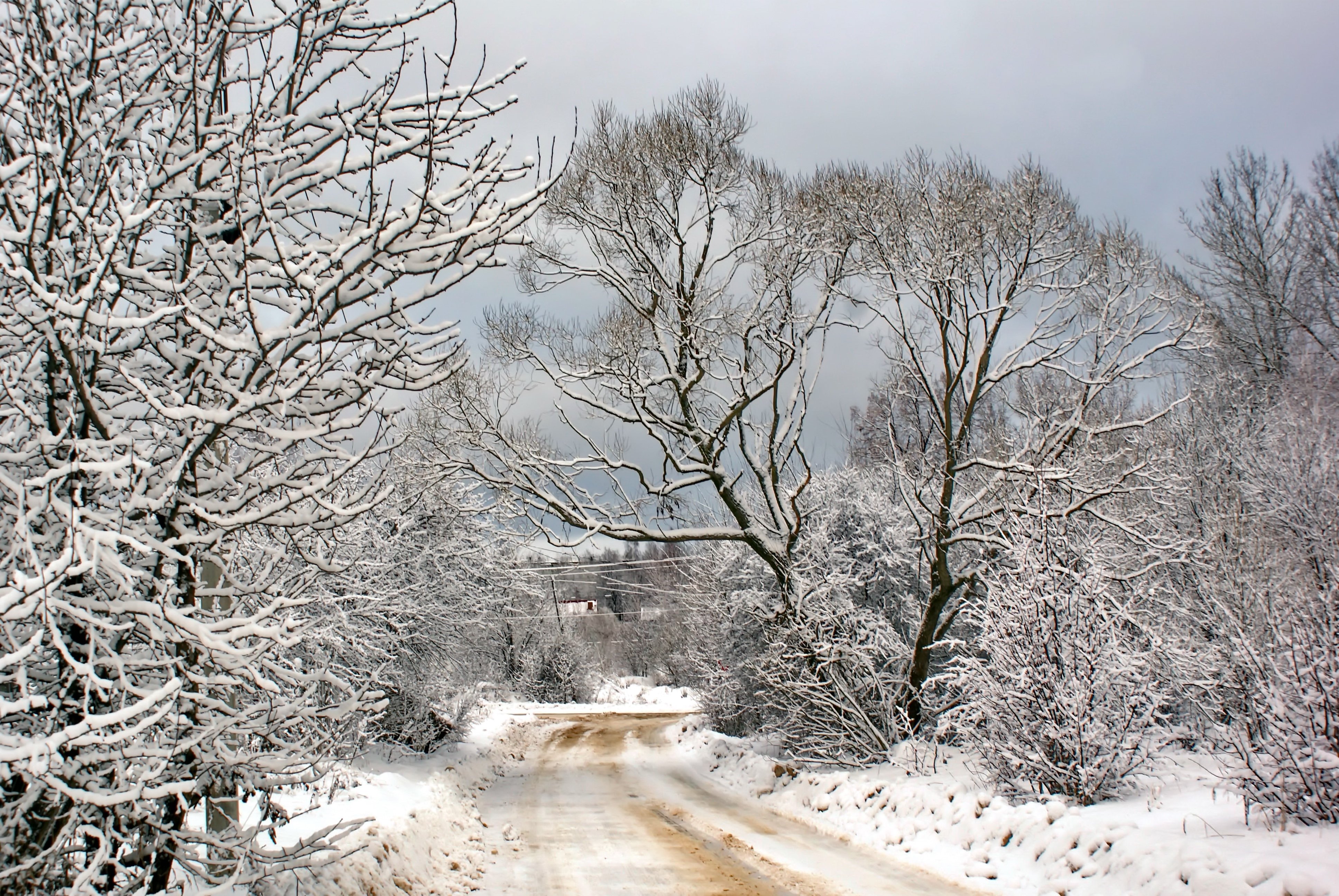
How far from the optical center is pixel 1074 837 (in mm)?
6625

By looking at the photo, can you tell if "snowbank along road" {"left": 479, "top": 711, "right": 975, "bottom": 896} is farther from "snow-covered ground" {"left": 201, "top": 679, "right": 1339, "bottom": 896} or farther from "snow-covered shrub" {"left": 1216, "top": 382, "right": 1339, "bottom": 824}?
"snow-covered shrub" {"left": 1216, "top": 382, "right": 1339, "bottom": 824}

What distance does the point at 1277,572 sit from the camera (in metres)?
12.2

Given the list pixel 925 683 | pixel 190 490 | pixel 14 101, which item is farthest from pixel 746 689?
pixel 14 101

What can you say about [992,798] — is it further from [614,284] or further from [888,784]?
[614,284]

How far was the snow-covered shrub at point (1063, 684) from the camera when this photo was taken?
7672mm

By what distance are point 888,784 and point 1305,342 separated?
2077 cm

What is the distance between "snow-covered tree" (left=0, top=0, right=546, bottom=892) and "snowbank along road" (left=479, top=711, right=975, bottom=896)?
13.8 ft

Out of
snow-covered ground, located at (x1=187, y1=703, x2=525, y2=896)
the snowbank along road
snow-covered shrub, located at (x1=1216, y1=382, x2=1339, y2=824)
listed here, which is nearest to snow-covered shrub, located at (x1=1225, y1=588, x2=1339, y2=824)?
snow-covered shrub, located at (x1=1216, y1=382, x2=1339, y2=824)

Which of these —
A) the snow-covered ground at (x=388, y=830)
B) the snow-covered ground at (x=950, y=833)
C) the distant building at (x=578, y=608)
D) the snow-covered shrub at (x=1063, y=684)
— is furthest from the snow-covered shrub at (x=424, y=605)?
the distant building at (x=578, y=608)

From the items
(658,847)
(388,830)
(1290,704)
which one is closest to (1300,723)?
(1290,704)

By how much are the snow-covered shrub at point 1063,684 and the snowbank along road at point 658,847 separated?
5.97 ft

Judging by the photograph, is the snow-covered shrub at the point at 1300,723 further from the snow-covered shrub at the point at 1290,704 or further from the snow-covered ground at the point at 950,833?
the snow-covered ground at the point at 950,833

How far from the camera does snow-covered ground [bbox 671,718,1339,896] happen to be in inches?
197

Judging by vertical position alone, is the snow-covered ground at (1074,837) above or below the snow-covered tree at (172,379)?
below
